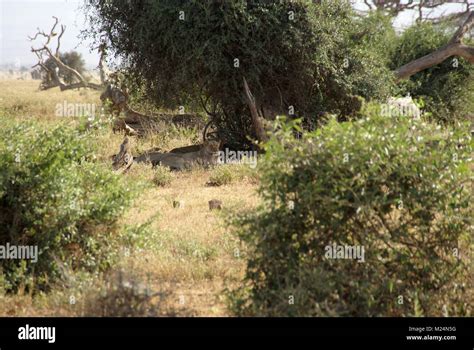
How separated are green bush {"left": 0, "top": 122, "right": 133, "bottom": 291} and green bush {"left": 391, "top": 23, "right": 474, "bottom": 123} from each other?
13.2 meters

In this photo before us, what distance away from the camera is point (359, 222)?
15.6 ft

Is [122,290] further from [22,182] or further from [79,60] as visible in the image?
[79,60]

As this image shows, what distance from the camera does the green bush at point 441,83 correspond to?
17.8m

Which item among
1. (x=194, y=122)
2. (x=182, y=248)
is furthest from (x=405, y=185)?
(x=194, y=122)

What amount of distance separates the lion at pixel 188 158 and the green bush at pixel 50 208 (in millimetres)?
6236

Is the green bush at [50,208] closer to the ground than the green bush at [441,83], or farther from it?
closer to the ground

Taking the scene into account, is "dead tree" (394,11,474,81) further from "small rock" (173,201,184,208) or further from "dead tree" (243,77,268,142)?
"small rock" (173,201,184,208)

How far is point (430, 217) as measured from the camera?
15.9 feet

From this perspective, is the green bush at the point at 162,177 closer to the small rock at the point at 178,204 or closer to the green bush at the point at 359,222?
the small rock at the point at 178,204

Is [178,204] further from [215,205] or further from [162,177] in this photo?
[162,177]

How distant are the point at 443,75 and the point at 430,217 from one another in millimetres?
14576

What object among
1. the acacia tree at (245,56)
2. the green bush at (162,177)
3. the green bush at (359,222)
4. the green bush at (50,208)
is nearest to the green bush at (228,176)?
the green bush at (162,177)

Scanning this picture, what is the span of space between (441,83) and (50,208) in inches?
598

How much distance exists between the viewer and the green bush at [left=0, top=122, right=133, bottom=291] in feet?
18.3
